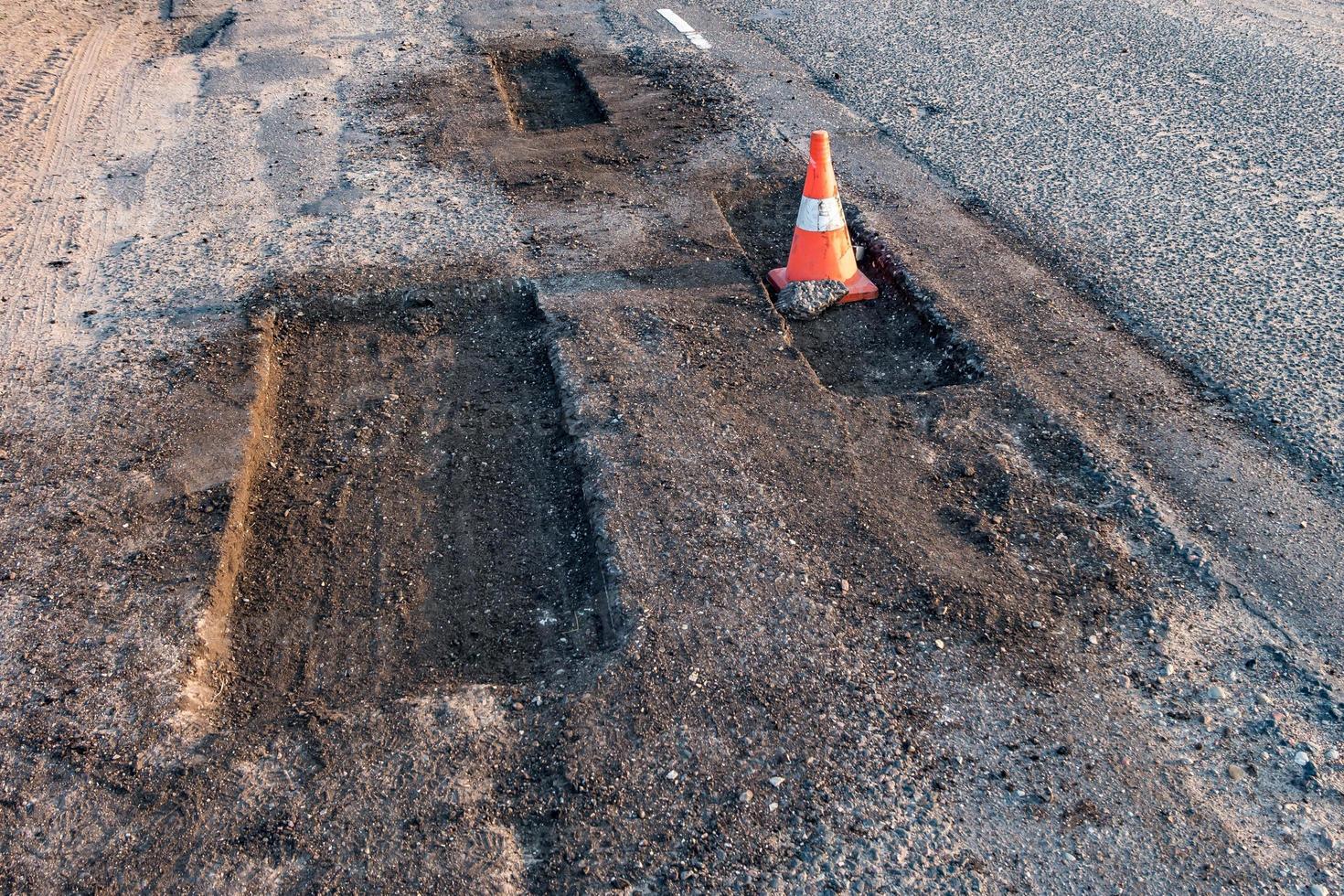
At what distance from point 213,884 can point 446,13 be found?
26.3ft

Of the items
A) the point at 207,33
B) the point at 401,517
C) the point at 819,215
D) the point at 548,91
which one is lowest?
the point at 401,517

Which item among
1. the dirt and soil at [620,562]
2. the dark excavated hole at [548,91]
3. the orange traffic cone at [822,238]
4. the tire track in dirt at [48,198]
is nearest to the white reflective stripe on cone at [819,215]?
the orange traffic cone at [822,238]

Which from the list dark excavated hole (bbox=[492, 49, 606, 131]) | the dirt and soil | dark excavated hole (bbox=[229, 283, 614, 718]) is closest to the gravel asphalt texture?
the dirt and soil

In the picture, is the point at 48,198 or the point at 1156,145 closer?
the point at 48,198

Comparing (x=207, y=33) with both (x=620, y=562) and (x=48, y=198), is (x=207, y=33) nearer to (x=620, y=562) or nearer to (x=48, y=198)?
(x=48, y=198)

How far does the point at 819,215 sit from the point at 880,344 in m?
0.68

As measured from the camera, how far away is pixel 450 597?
131 inches

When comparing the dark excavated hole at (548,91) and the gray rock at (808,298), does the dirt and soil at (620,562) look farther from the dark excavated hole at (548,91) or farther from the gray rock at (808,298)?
the dark excavated hole at (548,91)

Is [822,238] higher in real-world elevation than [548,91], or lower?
higher

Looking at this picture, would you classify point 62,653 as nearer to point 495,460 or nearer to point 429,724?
point 429,724

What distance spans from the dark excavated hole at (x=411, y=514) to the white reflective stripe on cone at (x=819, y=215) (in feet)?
4.31

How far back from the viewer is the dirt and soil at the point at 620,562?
8.08 ft

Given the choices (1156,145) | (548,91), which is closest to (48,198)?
(548,91)

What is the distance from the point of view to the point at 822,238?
4656 mm
